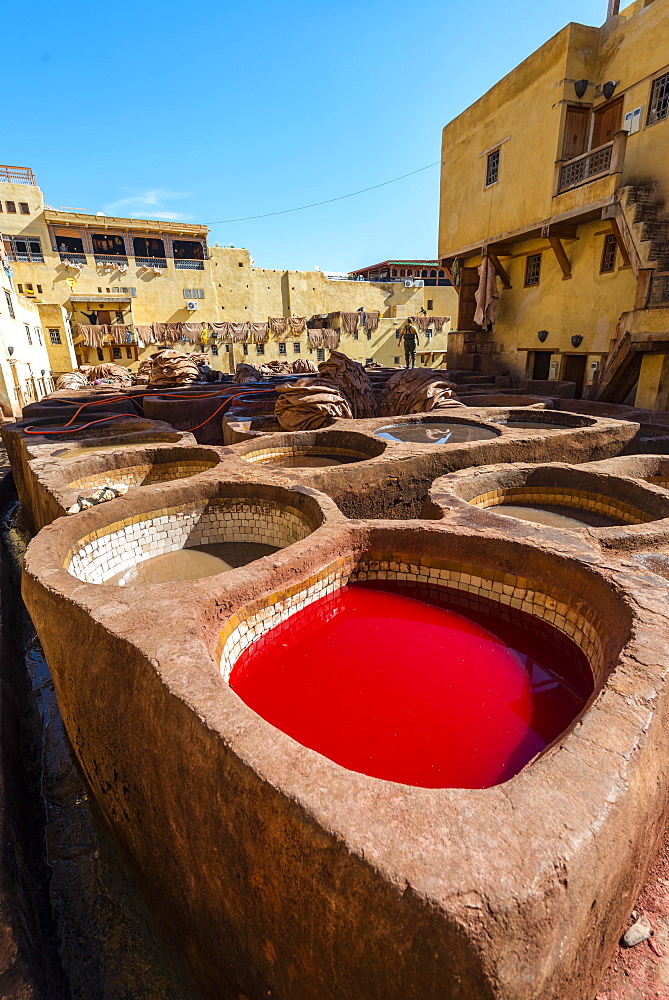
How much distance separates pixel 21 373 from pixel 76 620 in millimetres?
23695

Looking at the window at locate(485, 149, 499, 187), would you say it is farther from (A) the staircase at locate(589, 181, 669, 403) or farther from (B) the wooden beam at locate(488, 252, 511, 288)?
(A) the staircase at locate(589, 181, 669, 403)

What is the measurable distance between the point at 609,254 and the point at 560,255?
143cm

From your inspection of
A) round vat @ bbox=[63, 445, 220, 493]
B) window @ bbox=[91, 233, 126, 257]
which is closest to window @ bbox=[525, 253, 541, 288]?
round vat @ bbox=[63, 445, 220, 493]

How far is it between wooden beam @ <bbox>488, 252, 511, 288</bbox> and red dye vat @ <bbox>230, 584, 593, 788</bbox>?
16.7 m

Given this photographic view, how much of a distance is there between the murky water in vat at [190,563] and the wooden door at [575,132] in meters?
14.8

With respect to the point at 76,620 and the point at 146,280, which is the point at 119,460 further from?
the point at 146,280

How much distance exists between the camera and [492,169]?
54.7 ft

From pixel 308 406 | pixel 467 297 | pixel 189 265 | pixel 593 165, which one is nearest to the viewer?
pixel 308 406

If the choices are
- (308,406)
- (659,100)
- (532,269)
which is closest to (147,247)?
(532,269)

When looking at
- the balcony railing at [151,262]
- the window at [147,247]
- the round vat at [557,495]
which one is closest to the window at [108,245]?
the window at [147,247]

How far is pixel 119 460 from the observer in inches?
353

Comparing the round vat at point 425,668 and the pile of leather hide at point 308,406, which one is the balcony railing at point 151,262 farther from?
the round vat at point 425,668

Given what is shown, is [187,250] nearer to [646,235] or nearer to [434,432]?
[646,235]

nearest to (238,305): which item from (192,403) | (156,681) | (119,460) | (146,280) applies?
(146,280)
